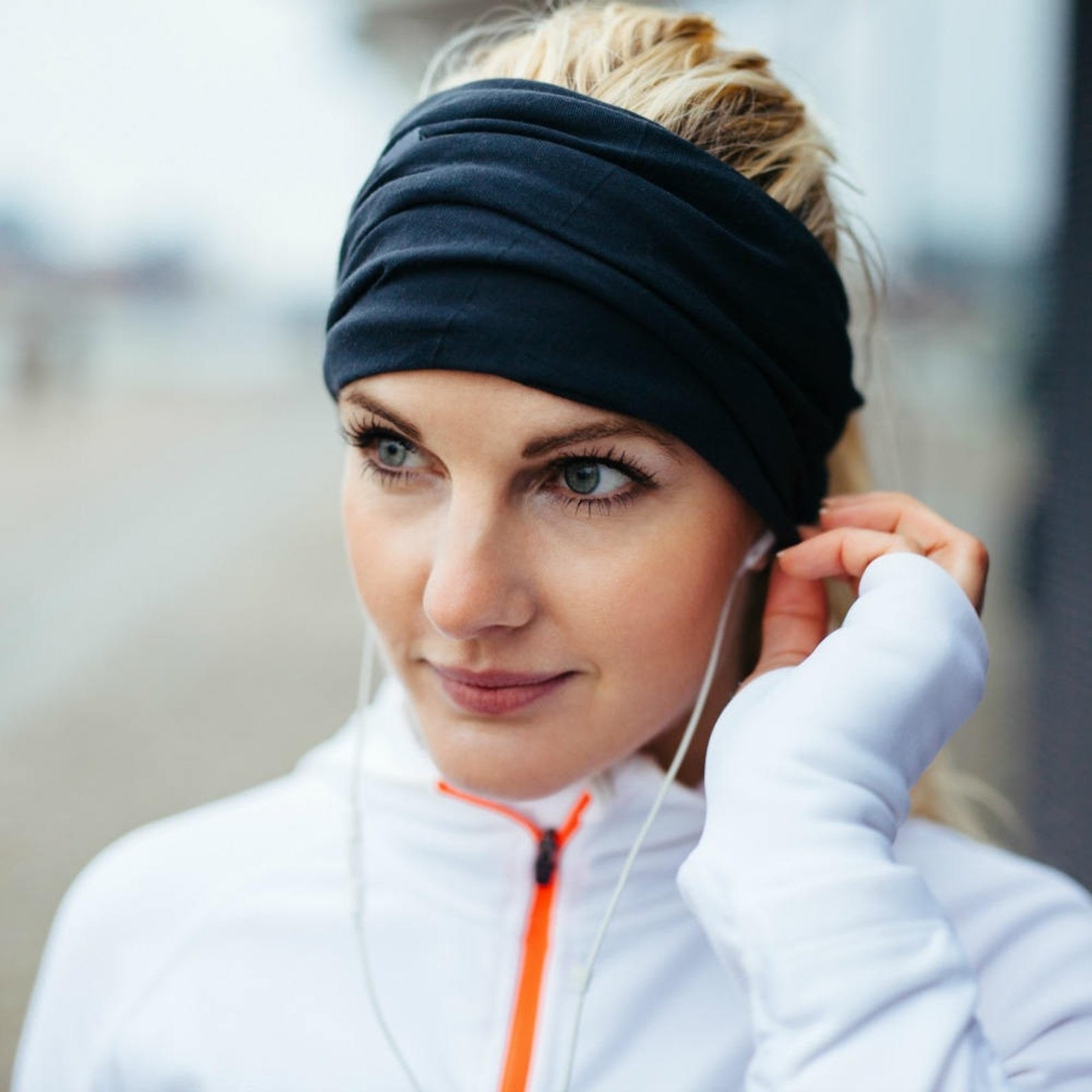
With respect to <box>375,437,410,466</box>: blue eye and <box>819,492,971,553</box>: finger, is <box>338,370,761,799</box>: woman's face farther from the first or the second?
<box>819,492,971,553</box>: finger

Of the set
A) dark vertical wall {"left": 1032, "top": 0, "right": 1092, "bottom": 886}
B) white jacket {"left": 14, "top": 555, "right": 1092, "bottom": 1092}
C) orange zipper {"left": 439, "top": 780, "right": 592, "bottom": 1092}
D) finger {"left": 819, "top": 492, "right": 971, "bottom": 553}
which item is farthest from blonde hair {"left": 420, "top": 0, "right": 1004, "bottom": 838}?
dark vertical wall {"left": 1032, "top": 0, "right": 1092, "bottom": 886}

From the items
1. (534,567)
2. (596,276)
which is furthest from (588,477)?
(596,276)

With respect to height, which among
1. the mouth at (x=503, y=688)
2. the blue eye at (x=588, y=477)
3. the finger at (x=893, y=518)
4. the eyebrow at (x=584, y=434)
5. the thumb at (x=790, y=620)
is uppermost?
the eyebrow at (x=584, y=434)

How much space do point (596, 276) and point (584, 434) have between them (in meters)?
0.21

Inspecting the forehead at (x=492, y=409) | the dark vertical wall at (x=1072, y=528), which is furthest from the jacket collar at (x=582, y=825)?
the dark vertical wall at (x=1072, y=528)

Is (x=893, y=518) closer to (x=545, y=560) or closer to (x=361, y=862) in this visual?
(x=545, y=560)

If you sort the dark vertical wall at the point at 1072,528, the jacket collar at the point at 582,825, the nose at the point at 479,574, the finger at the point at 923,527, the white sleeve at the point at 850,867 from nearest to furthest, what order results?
1. the white sleeve at the point at 850,867
2. the nose at the point at 479,574
3. the finger at the point at 923,527
4. the jacket collar at the point at 582,825
5. the dark vertical wall at the point at 1072,528

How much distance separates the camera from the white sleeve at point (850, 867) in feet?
3.80

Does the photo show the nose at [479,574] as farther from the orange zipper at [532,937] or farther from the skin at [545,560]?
the orange zipper at [532,937]

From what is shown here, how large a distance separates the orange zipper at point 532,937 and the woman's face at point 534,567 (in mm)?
137

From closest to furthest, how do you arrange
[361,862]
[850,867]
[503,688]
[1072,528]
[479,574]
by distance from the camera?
[850,867]
[479,574]
[503,688]
[361,862]
[1072,528]

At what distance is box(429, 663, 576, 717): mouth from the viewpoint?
60.3 inches

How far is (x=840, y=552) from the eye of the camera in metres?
1.65

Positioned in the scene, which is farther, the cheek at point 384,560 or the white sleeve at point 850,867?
the cheek at point 384,560
